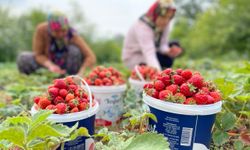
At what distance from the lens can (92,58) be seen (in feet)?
11.6

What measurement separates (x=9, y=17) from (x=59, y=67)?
542 cm

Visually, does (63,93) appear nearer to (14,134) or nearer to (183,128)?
(14,134)

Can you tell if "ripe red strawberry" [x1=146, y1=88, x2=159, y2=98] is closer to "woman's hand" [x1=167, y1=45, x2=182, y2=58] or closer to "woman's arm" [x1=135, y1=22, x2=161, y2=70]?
"woman's arm" [x1=135, y1=22, x2=161, y2=70]

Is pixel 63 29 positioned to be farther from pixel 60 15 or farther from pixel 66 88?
pixel 66 88

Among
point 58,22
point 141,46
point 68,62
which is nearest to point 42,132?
point 141,46

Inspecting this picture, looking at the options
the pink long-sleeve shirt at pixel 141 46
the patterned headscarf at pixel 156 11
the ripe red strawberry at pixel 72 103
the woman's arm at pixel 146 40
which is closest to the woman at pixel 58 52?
the pink long-sleeve shirt at pixel 141 46

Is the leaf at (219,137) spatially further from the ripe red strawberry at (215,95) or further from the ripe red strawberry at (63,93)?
the ripe red strawberry at (63,93)

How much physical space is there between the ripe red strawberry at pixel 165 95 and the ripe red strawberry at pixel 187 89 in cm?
5

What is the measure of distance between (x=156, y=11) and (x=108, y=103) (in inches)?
52.4

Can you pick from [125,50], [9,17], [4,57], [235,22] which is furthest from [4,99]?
[235,22]

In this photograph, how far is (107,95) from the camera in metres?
2.01

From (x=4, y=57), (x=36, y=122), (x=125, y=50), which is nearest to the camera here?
(x=36, y=122)

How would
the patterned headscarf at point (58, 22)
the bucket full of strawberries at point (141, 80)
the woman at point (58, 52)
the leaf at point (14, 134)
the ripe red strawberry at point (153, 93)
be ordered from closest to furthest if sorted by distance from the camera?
1. the leaf at point (14, 134)
2. the ripe red strawberry at point (153, 93)
3. the bucket full of strawberries at point (141, 80)
4. the patterned headscarf at point (58, 22)
5. the woman at point (58, 52)

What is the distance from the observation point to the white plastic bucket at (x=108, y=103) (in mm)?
1992
